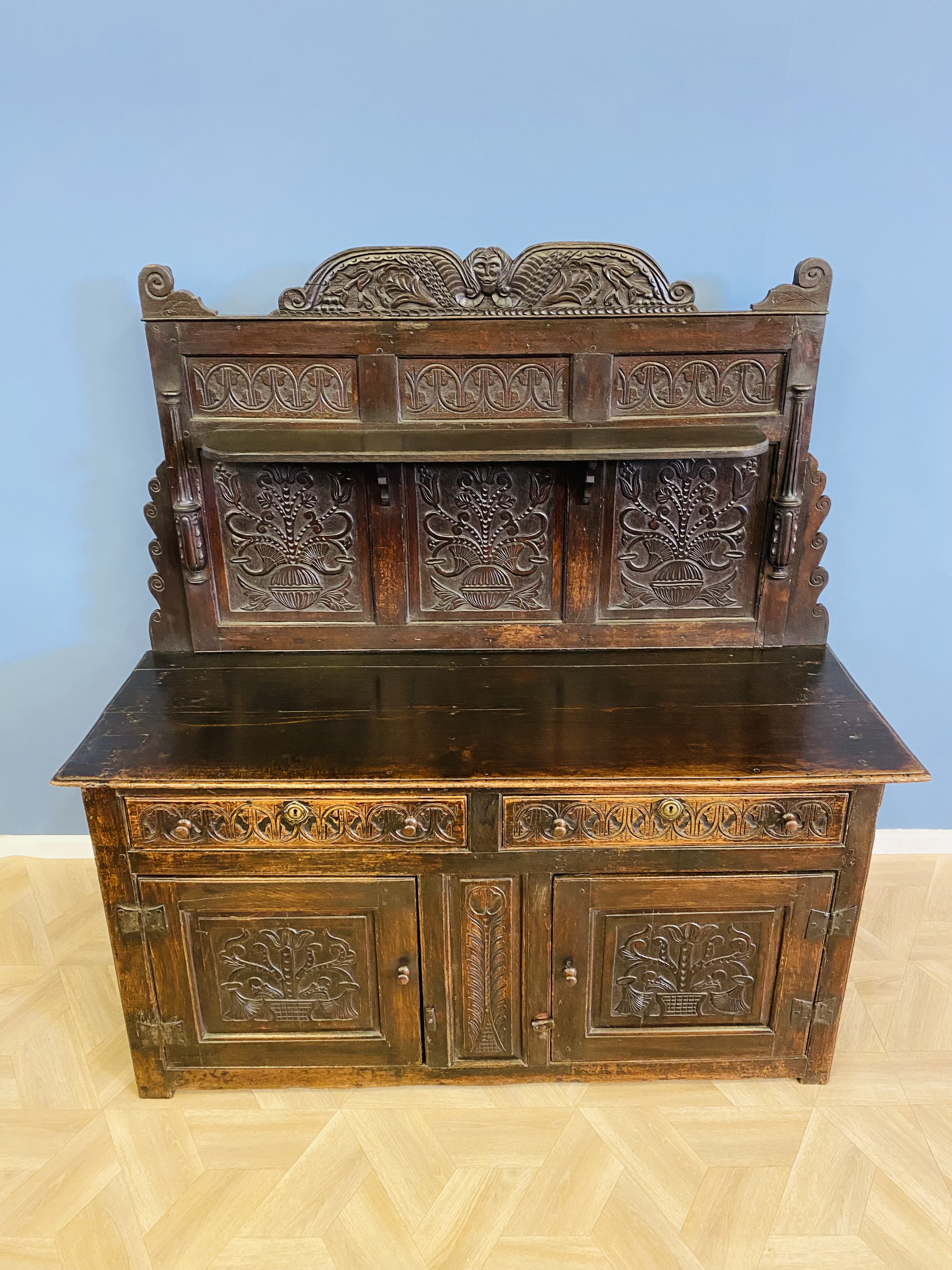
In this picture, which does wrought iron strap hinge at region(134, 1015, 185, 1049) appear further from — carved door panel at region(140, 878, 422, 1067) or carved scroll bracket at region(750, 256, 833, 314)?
carved scroll bracket at region(750, 256, 833, 314)

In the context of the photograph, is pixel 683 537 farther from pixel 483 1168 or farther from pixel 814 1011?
pixel 483 1168

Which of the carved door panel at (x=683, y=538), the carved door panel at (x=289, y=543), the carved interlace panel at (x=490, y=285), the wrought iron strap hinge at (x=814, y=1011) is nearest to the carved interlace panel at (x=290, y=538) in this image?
the carved door panel at (x=289, y=543)

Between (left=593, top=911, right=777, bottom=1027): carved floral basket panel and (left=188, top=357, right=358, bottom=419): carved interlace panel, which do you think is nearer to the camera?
(left=593, top=911, right=777, bottom=1027): carved floral basket panel

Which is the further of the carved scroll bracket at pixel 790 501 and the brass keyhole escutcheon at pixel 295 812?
the carved scroll bracket at pixel 790 501

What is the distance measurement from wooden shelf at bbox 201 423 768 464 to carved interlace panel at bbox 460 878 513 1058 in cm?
90

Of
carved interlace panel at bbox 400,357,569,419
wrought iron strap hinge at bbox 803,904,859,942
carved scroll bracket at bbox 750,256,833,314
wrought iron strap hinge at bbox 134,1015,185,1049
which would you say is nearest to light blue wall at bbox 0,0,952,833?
carved scroll bracket at bbox 750,256,833,314

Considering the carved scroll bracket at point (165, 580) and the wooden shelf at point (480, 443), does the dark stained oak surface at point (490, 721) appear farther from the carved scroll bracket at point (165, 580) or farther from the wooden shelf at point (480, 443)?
the wooden shelf at point (480, 443)

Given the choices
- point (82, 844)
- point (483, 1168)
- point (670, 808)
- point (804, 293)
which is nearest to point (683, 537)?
point (804, 293)

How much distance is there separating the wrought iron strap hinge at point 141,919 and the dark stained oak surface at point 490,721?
30cm

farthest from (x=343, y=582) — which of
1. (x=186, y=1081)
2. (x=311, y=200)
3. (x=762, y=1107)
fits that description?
(x=762, y=1107)

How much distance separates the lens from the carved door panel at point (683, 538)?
2137 mm

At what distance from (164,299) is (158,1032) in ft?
5.24

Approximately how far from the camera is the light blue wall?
76.9 inches

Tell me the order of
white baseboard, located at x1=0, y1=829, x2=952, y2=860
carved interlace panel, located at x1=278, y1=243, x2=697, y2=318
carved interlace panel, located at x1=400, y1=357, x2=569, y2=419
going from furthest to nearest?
white baseboard, located at x1=0, y1=829, x2=952, y2=860 < carved interlace panel, located at x1=400, y1=357, x2=569, y2=419 < carved interlace panel, located at x1=278, y1=243, x2=697, y2=318
